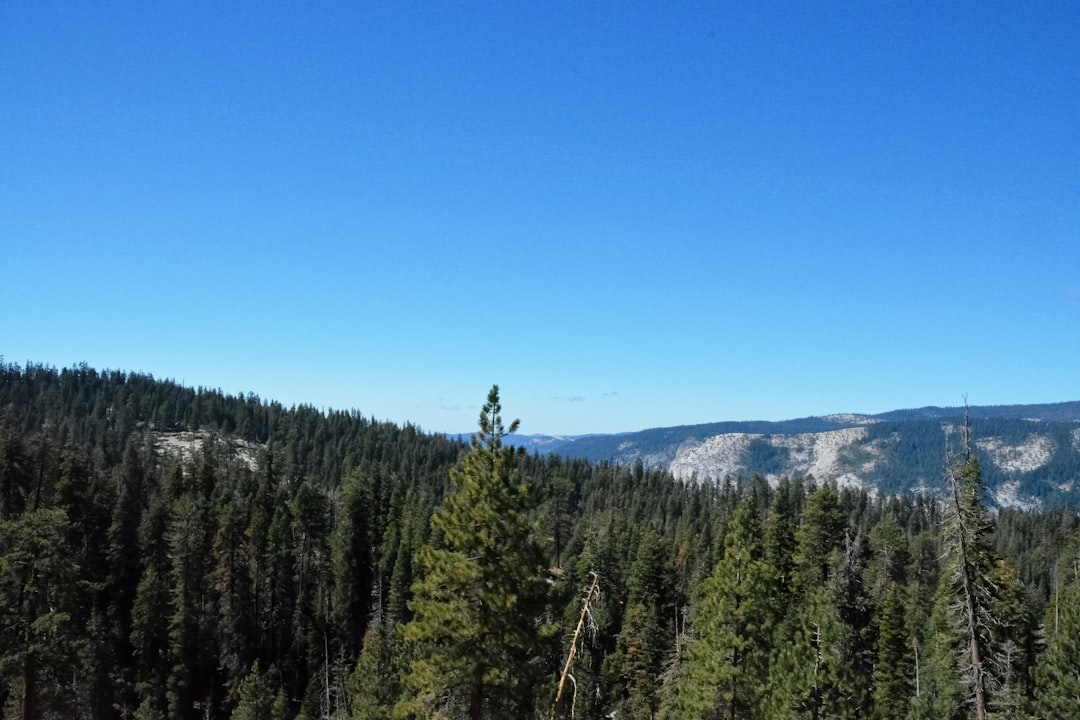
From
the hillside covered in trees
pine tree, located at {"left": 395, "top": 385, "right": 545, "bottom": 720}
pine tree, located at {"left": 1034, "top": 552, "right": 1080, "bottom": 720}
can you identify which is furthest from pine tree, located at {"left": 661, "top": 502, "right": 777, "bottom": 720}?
pine tree, located at {"left": 1034, "top": 552, "right": 1080, "bottom": 720}

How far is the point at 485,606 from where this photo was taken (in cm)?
1802

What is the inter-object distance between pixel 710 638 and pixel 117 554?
5895 cm

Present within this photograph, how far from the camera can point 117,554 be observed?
217 ft

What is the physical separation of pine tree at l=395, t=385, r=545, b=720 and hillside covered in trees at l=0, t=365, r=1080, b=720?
59mm

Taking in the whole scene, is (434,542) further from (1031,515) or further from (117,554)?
(1031,515)

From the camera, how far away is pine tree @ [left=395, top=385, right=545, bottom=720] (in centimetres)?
1781

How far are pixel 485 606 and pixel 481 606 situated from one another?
0.10m

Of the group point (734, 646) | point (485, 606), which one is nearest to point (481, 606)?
point (485, 606)

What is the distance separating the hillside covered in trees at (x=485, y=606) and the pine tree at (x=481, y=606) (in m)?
0.06

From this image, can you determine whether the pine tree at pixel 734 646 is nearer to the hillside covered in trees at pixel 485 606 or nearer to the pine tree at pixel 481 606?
the hillside covered in trees at pixel 485 606

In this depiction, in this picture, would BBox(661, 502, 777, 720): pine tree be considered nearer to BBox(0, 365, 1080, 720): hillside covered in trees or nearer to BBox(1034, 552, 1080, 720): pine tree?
BBox(0, 365, 1080, 720): hillside covered in trees

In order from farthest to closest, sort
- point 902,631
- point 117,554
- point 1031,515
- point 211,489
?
1. point 1031,515
2. point 211,489
3. point 117,554
4. point 902,631

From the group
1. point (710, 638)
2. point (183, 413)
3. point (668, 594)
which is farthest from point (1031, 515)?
point (183, 413)

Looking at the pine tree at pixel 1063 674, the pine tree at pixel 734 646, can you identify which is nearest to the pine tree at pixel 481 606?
the pine tree at pixel 734 646
